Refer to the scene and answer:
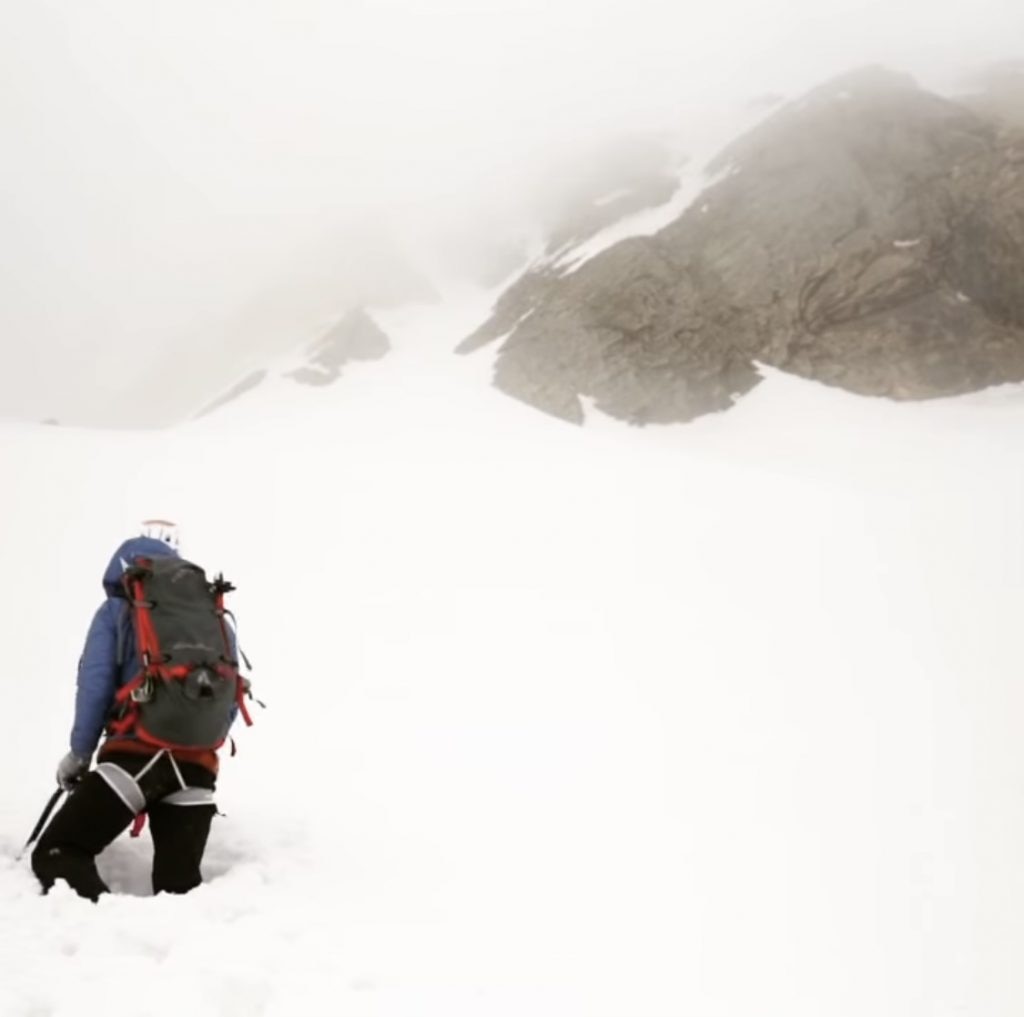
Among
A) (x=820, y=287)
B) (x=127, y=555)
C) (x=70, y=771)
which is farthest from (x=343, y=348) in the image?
(x=70, y=771)

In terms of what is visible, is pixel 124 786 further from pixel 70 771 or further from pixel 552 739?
pixel 552 739

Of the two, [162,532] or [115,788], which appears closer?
[115,788]

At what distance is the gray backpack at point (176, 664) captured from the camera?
4000 mm

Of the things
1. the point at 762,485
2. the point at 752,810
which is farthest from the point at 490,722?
the point at 762,485

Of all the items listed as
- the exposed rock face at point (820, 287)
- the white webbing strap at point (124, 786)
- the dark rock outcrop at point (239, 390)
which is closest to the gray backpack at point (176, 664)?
the white webbing strap at point (124, 786)

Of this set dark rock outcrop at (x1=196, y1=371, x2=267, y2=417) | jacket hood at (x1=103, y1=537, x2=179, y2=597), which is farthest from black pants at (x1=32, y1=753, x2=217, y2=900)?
dark rock outcrop at (x1=196, y1=371, x2=267, y2=417)

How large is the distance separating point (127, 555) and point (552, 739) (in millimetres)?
4388

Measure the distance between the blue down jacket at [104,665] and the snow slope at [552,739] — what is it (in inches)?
29.0

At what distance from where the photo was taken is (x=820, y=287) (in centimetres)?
3241

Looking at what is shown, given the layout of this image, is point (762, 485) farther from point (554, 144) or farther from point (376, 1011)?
point (554, 144)

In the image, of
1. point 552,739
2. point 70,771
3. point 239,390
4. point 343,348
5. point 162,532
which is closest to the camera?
point 70,771

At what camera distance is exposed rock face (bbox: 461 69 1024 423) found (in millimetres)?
30234

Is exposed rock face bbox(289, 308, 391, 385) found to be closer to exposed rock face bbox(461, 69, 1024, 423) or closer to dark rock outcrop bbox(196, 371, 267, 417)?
dark rock outcrop bbox(196, 371, 267, 417)

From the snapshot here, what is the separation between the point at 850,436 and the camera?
2631 centimetres
